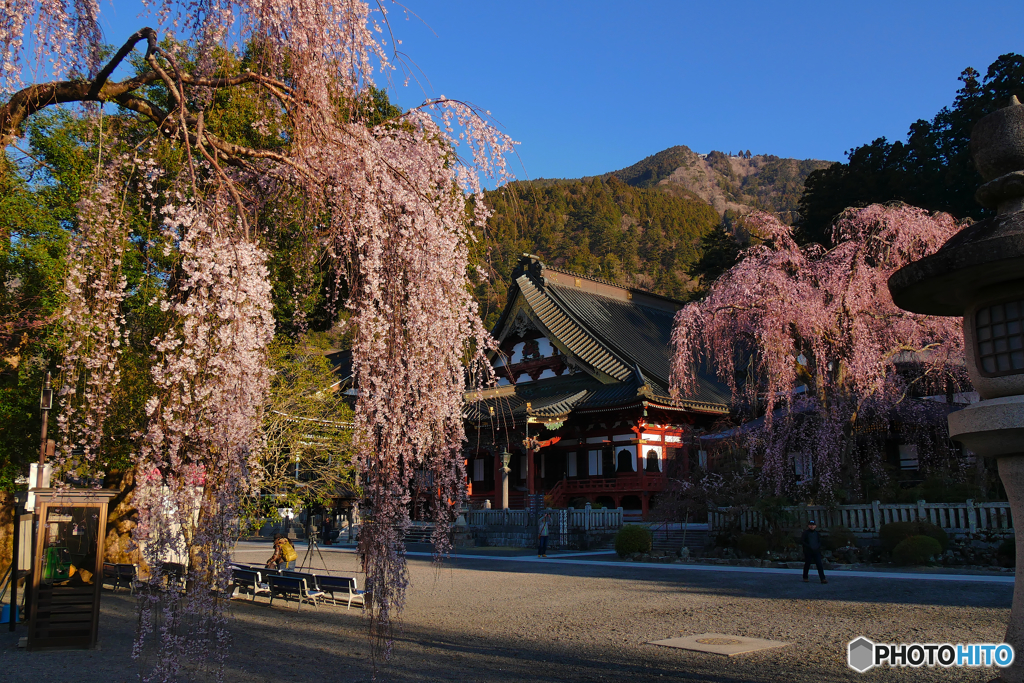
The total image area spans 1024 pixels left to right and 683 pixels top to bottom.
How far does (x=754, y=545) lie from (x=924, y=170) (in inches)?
765

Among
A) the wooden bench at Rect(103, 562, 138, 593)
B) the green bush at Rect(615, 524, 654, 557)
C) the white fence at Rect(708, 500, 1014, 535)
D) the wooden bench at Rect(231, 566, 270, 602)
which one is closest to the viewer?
the wooden bench at Rect(231, 566, 270, 602)

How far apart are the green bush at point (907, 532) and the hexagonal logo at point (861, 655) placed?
8292 mm

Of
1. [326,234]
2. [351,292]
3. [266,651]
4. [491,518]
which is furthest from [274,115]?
[491,518]

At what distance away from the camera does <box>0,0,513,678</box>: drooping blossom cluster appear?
4.76 m

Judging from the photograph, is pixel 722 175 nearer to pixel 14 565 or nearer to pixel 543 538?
pixel 543 538

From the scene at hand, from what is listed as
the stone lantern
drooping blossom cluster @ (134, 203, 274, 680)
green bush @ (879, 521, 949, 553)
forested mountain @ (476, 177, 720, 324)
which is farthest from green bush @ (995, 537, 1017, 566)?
forested mountain @ (476, 177, 720, 324)

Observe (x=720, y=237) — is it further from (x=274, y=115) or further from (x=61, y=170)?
(x=274, y=115)

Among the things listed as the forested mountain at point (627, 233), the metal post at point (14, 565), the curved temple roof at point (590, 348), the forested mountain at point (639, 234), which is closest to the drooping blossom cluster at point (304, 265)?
the metal post at point (14, 565)

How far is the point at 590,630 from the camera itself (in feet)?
31.5

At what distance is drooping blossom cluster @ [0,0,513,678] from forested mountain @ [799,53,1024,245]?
23.7 meters

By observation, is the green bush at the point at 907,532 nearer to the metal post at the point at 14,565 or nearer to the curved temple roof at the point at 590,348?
the curved temple roof at the point at 590,348

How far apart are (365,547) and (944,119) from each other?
32.9 metres

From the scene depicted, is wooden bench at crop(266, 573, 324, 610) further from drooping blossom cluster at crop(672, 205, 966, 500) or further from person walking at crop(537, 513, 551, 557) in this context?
drooping blossom cluster at crop(672, 205, 966, 500)

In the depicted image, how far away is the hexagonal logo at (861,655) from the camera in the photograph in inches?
285
